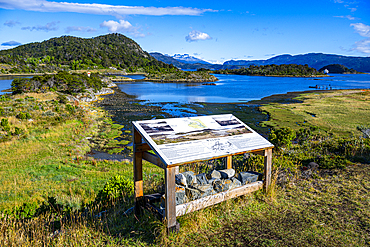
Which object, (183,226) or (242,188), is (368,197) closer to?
(242,188)

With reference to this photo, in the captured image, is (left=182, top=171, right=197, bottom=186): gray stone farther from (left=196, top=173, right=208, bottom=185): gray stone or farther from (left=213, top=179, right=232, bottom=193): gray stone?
(left=213, top=179, right=232, bottom=193): gray stone

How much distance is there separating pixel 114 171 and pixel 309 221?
8.09m

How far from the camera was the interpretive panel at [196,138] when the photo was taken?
4531 millimetres

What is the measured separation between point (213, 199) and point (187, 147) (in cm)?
134

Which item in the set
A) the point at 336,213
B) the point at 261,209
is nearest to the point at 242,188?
the point at 261,209

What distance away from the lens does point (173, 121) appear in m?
5.48

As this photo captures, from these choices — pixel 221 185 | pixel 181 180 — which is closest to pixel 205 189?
pixel 221 185

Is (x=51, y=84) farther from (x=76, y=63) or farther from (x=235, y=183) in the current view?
(x=76, y=63)

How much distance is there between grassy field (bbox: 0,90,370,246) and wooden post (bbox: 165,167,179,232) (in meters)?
0.16

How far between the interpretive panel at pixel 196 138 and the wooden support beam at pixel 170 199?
0.83 ft

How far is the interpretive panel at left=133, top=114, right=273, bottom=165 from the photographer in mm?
4531

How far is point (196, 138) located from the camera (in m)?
5.05

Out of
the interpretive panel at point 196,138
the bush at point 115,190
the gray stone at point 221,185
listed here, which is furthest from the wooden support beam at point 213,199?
the bush at point 115,190

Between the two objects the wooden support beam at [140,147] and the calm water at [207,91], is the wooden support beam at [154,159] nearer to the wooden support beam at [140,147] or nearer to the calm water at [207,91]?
the wooden support beam at [140,147]
